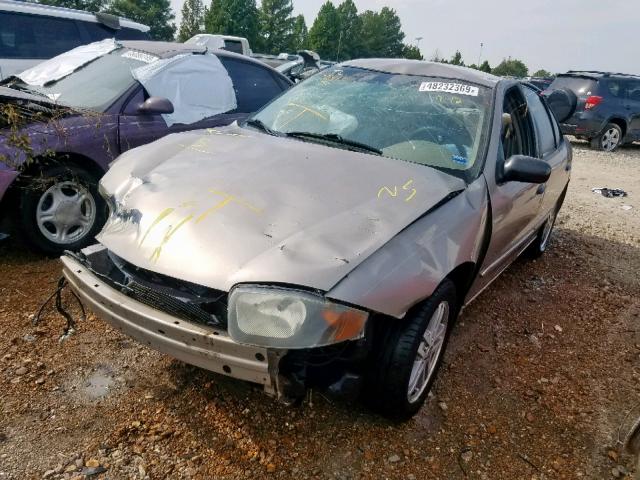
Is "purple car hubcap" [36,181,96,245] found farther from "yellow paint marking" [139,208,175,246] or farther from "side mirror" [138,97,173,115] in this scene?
"yellow paint marking" [139,208,175,246]

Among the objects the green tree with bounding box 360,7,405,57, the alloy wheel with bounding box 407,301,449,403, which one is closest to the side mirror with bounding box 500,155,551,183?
the alloy wheel with bounding box 407,301,449,403

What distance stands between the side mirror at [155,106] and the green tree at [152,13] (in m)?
48.8

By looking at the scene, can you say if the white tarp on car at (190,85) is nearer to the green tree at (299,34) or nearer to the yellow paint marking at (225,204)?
the yellow paint marking at (225,204)

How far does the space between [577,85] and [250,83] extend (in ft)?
34.0

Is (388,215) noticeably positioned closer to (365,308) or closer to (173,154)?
(365,308)

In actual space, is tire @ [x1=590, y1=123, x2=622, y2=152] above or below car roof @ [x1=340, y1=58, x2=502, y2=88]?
below

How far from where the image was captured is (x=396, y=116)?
9.78 feet

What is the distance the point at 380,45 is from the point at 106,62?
74756 mm

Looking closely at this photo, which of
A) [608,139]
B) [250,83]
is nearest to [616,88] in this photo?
[608,139]

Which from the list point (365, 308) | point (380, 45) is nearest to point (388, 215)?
point (365, 308)

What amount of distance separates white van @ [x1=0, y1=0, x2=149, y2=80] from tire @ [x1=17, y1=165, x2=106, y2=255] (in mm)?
4302

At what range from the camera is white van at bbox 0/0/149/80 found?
6816mm

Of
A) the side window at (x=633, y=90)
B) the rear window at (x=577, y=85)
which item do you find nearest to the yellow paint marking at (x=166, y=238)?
the rear window at (x=577, y=85)

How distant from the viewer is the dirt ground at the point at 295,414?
6.84ft
